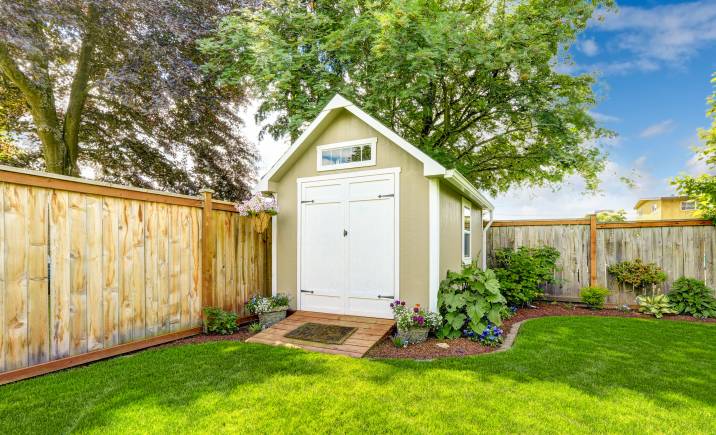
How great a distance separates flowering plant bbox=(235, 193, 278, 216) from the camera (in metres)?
5.49

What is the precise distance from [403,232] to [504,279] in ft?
11.9

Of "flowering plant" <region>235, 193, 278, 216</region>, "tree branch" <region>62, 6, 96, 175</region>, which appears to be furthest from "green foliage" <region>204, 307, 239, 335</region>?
"tree branch" <region>62, 6, 96, 175</region>

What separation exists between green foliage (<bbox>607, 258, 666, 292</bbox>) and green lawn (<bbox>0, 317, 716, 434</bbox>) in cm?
291

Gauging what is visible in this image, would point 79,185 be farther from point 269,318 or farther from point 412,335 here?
point 412,335

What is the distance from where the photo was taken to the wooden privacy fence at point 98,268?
3.23m

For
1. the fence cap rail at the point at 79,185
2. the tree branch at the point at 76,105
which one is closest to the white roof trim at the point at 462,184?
the fence cap rail at the point at 79,185

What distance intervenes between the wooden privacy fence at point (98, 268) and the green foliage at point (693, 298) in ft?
27.3

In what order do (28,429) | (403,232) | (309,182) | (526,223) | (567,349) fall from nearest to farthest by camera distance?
(28,429) → (567,349) → (403,232) → (309,182) → (526,223)

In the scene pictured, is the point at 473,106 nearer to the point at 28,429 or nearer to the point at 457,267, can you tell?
the point at 457,267

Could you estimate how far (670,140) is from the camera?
8.70 metres

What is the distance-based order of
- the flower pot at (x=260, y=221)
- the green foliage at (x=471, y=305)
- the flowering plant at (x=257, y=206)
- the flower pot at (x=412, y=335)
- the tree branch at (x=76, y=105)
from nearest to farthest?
the flower pot at (x=412, y=335) < the green foliage at (x=471, y=305) < the flowering plant at (x=257, y=206) < the flower pot at (x=260, y=221) < the tree branch at (x=76, y=105)

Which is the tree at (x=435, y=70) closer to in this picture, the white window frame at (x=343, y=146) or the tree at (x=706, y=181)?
the tree at (x=706, y=181)

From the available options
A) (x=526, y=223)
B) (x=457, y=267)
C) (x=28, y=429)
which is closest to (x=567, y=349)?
(x=457, y=267)

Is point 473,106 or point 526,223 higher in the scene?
point 473,106
